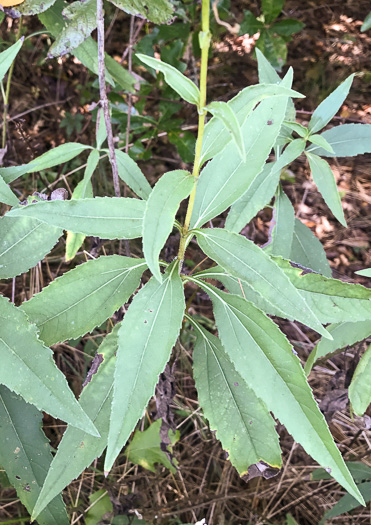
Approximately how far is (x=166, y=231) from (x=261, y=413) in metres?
0.75

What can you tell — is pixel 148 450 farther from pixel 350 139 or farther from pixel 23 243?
pixel 350 139

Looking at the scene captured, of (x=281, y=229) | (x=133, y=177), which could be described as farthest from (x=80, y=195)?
(x=281, y=229)

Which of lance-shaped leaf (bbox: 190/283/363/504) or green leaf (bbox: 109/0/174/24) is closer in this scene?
lance-shaped leaf (bbox: 190/283/363/504)

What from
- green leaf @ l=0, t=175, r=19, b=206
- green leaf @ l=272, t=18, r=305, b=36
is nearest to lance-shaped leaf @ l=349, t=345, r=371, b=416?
green leaf @ l=0, t=175, r=19, b=206

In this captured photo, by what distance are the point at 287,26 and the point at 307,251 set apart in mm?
1511

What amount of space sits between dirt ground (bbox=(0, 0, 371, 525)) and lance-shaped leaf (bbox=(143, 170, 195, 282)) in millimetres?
875

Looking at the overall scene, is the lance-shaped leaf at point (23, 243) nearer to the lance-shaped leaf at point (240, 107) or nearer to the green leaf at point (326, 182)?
the lance-shaped leaf at point (240, 107)

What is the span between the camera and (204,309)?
112 inches

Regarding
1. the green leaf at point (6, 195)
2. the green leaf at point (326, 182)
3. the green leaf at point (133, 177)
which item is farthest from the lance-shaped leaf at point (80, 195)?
the green leaf at point (326, 182)

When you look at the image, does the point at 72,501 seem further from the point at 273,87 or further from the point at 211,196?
the point at 273,87

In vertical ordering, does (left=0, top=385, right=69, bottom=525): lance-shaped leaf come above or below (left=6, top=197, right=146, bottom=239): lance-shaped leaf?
below

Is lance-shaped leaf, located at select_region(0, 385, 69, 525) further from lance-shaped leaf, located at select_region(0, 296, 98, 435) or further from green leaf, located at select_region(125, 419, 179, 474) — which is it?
green leaf, located at select_region(125, 419, 179, 474)

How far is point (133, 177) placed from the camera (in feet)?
5.32

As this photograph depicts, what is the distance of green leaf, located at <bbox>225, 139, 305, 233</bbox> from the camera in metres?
1.56
